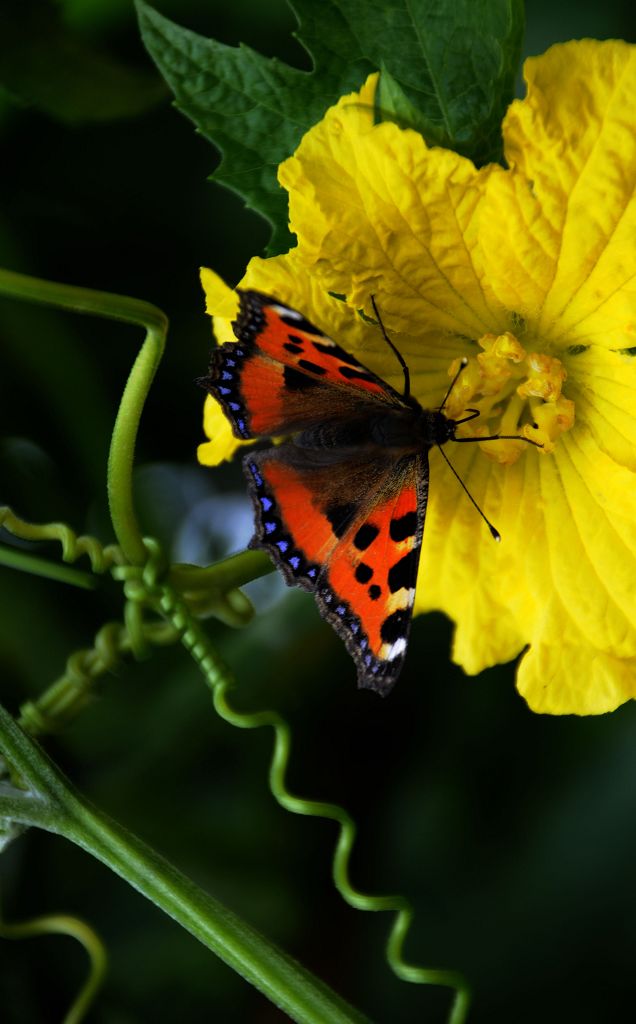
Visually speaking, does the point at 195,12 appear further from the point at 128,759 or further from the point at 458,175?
the point at 128,759

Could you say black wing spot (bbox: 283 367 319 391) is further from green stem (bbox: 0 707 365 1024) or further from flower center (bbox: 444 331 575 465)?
green stem (bbox: 0 707 365 1024)

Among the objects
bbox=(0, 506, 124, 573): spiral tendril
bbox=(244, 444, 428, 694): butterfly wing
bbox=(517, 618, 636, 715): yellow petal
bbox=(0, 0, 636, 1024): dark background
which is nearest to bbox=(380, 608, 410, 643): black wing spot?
bbox=(244, 444, 428, 694): butterfly wing

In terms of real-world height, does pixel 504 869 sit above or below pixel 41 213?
below

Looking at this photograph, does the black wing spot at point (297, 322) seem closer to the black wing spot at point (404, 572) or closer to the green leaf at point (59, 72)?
the black wing spot at point (404, 572)

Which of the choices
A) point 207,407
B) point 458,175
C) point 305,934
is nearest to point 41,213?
point 207,407

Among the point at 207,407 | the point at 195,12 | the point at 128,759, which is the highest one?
the point at 195,12

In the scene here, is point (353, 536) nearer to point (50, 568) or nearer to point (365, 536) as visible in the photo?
point (365, 536)

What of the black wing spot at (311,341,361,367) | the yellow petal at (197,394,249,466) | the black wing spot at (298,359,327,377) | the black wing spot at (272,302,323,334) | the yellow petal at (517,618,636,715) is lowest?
the yellow petal at (517,618,636,715)

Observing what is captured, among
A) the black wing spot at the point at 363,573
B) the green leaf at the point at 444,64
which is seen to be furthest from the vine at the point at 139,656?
the green leaf at the point at 444,64
